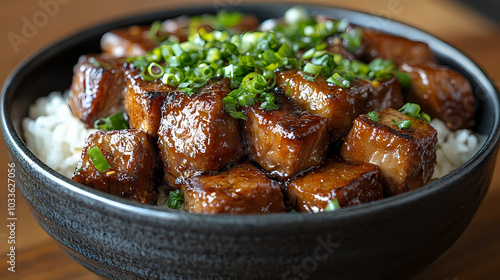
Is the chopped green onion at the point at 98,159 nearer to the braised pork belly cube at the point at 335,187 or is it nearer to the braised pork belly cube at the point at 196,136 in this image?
the braised pork belly cube at the point at 196,136

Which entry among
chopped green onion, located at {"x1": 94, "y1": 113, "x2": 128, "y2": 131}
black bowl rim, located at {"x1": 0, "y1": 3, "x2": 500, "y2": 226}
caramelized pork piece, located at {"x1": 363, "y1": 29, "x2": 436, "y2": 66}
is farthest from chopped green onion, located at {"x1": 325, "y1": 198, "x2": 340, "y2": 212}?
caramelized pork piece, located at {"x1": 363, "y1": 29, "x2": 436, "y2": 66}

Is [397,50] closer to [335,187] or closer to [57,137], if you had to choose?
[335,187]

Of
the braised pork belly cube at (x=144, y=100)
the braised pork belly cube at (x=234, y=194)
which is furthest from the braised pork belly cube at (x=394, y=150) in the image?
the braised pork belly cube at (x=144, y=100)

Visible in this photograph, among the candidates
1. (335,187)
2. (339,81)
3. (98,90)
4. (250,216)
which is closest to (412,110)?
(339,81)

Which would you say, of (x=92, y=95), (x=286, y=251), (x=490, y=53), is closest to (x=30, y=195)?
(x=92, y=95)

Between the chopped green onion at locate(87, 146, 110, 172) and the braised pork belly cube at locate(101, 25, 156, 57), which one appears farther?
the braised pork belly cube at locate(101, 25, 156, 57)

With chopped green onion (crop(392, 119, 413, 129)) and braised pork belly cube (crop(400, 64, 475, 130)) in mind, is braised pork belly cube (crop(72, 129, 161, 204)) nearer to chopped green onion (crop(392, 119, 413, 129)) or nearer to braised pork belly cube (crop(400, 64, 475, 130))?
chopped green onion (crop(392, 119, 413, 129))
